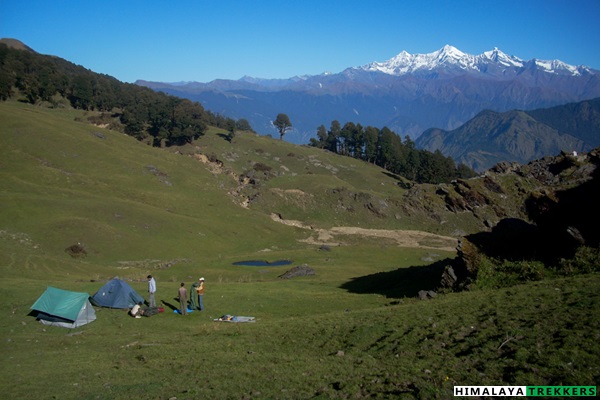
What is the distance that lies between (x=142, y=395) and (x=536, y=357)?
1258 centimetres

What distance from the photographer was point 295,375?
14.9 m

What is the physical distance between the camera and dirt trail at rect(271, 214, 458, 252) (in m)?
78.0

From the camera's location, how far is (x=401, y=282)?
113 feet

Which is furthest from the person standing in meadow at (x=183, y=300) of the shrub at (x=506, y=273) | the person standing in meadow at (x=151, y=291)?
the shrub at (x=506, y=273)

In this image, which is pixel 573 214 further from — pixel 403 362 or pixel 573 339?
pixel 403 362

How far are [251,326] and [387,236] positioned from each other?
64095 millimetres

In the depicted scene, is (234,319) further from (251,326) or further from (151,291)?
(151,291)

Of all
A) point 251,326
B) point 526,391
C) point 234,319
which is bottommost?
point 234,319

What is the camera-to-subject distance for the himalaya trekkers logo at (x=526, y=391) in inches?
439

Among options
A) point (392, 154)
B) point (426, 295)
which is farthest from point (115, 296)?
point (392, 154)

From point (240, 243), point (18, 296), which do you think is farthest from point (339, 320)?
point (240, 243)

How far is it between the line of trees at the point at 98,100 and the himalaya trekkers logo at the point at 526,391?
12557 cm

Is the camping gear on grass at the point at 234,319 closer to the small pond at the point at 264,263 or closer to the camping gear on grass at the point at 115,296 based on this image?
the camping gear on grass at the point at 115,296

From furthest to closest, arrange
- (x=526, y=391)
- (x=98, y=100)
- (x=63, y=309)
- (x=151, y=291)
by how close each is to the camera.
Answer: (x=98, y=100) < (x=151, y=291) < (x=63, y=309) < (x=526, y=391)
